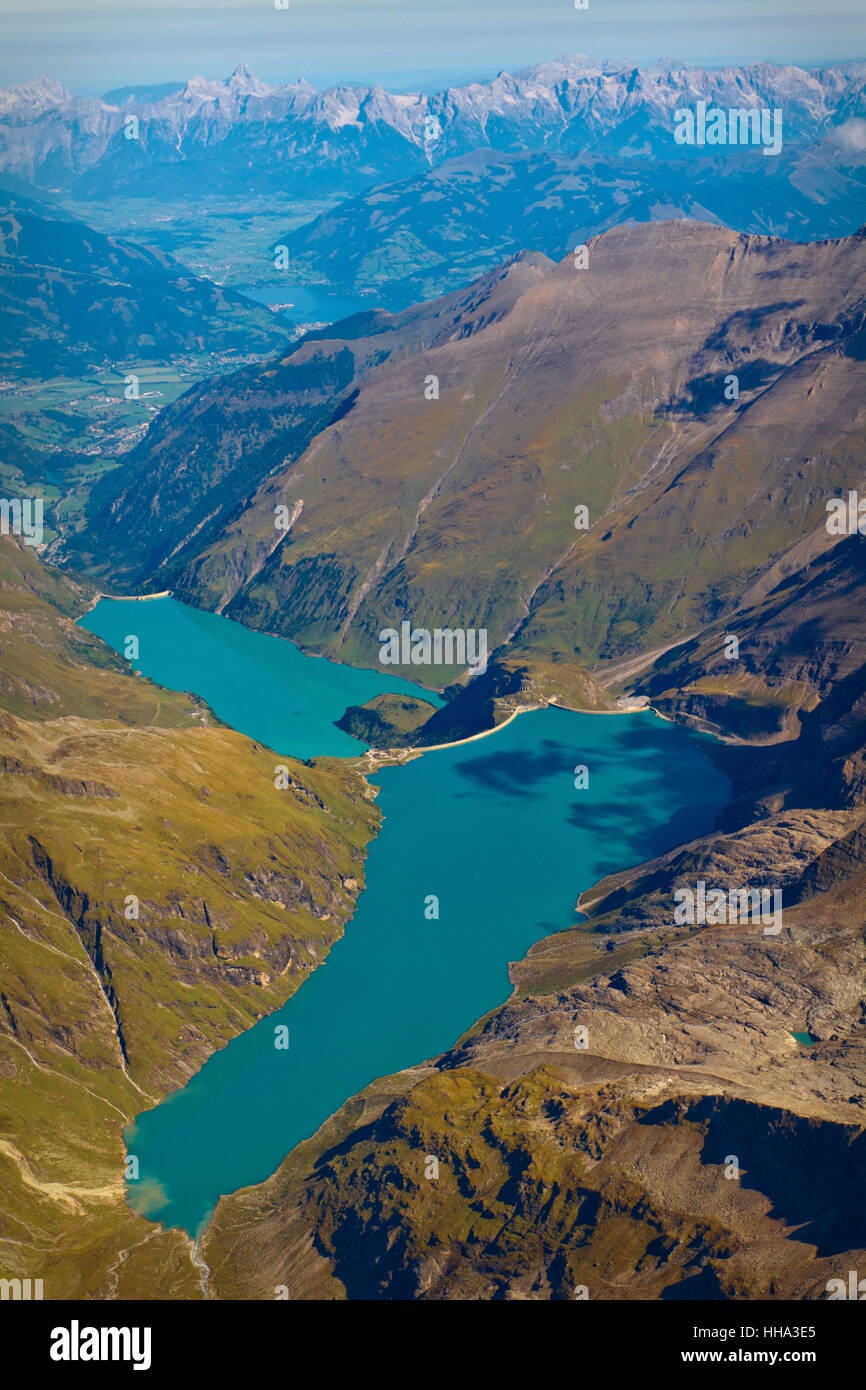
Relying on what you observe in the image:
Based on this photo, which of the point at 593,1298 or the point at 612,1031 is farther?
the point at 612,1031

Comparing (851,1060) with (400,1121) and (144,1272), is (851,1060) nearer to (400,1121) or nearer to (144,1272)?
(400,1121)

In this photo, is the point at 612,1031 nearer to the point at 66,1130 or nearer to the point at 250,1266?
the point at 250,1266

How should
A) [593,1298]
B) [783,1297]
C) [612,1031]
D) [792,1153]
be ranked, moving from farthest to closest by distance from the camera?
[612,1031], [792,1153], [593,1298], [783,1297]

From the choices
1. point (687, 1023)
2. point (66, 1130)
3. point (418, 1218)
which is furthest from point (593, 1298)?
point (66, 1130)

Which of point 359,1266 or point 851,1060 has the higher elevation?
point 851,1060

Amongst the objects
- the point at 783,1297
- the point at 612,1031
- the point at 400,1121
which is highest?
the point at 612,1031

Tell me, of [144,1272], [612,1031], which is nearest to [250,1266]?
[144,1272]

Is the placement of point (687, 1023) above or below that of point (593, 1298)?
above

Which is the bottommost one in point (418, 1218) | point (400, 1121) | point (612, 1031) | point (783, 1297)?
point (783, 1297)

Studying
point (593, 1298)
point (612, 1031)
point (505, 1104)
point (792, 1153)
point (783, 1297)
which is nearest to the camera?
point (783, 1297)
